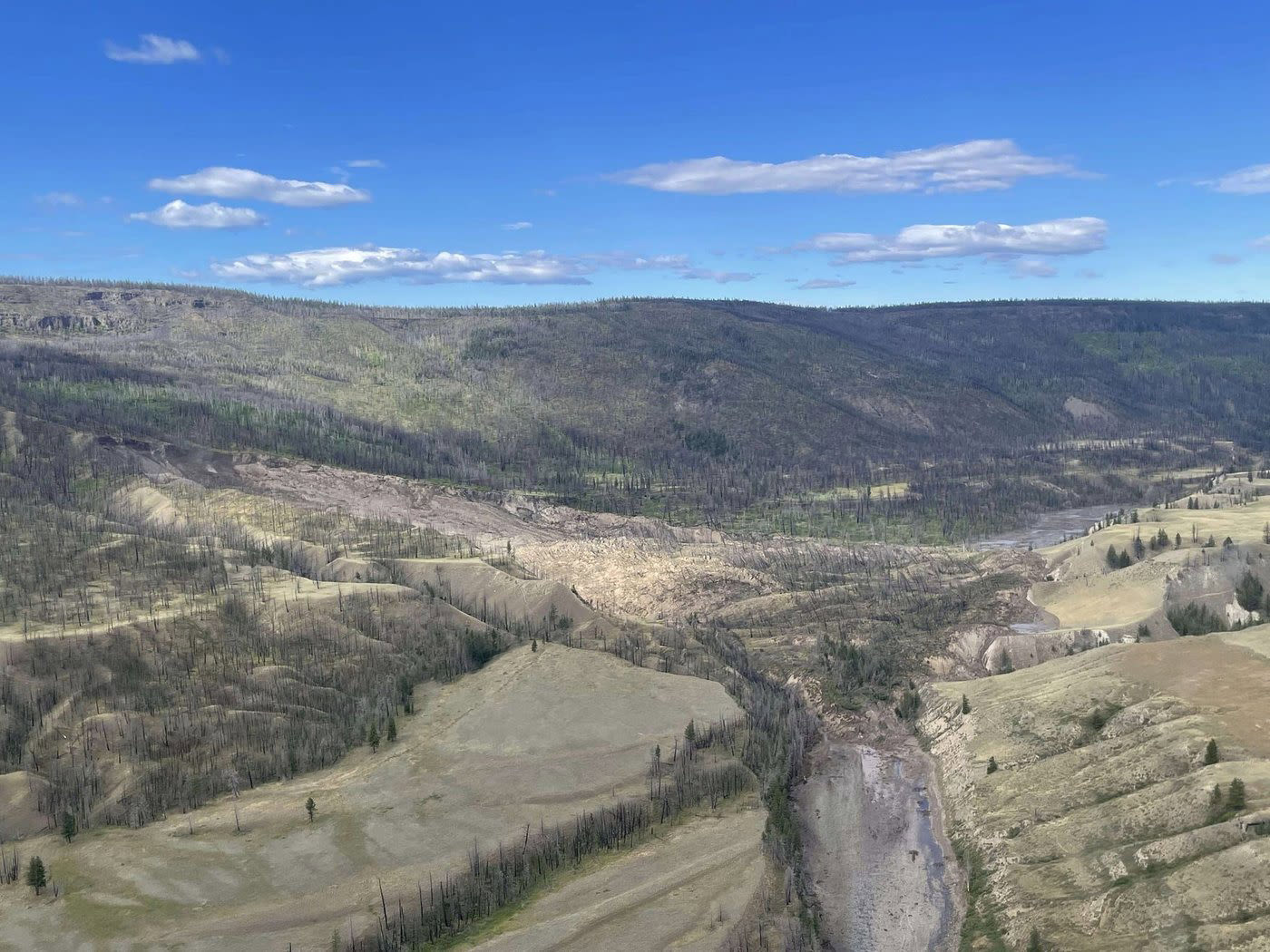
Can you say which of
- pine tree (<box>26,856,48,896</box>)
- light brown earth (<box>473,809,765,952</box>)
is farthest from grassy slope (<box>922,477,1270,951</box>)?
pine tree (<box>26,856,48,896</box>)

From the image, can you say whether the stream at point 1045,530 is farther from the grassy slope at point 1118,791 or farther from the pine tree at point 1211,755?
the pine tree at point 1211,755

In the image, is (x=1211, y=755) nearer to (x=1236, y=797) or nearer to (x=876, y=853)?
(x=1236, y=797)

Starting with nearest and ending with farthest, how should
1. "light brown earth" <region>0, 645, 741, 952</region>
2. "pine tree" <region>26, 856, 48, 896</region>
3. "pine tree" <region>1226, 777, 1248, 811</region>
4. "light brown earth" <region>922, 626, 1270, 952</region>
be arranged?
1. "light brown earth" <region>922, 626, 1270, 952</region>
2. "light brown earth" <region>0, 645, 741, 952</region>
3. "pine tree" <region>1226, 777, 1248, 811</region>
4. "pine tree" <region>26, 856, 48, 896</region>

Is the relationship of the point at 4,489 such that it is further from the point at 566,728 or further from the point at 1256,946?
the point at 1256,946

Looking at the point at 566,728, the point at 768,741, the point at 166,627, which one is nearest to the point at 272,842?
the point at 566,728

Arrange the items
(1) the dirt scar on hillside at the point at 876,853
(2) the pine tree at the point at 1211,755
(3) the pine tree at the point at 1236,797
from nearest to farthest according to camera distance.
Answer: (3) the pine tree at the point at 1236,797 → (1) the dirt scar on hillside at the point at 876,853 → (2) the pine tree at the point at 1211,755

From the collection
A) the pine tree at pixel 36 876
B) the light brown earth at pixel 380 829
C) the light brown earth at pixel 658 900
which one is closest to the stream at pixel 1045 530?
the light brown earth at pixel 380 829

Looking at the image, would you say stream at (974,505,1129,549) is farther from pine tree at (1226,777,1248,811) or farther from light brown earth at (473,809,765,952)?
light brown earth at (473,809,765,952)
